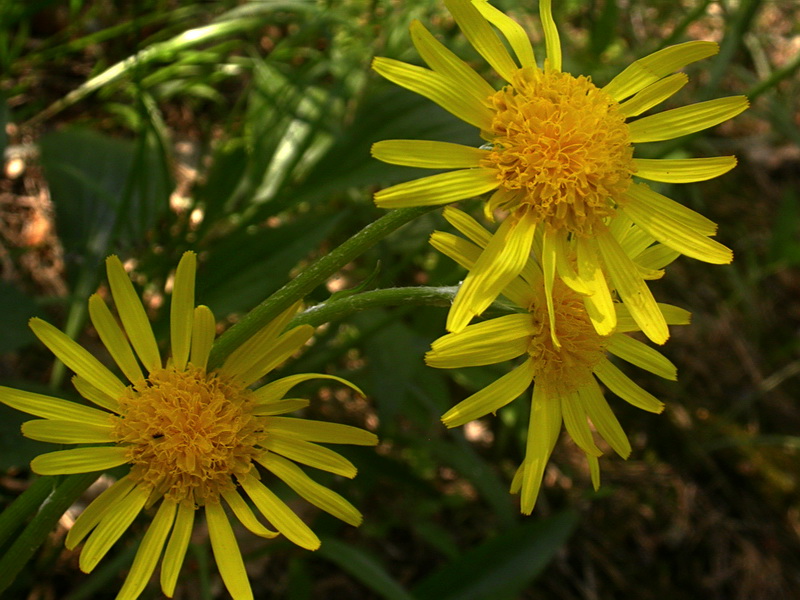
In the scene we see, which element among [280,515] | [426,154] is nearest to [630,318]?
[426,154]

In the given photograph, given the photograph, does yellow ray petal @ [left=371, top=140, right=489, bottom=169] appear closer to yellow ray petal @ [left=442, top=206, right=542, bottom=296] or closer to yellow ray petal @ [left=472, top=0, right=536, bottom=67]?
yellow ray petal @ [left=442, top=206, right=542, bottom=296]

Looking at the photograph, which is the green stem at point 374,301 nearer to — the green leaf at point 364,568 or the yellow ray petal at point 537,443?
the yellow ray petal at point 537,443

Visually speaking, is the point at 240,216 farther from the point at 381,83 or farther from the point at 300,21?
the point at 300,21

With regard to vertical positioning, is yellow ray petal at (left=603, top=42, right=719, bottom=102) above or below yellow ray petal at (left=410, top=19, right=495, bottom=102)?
below

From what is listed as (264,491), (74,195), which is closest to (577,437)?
(264,491)

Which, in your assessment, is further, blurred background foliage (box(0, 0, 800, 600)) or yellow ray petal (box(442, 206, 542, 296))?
blurred background foliage (box(0, 0, 800, 600))

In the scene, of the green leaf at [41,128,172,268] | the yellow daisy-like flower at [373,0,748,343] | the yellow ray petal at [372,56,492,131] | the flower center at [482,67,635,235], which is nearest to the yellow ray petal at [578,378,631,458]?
the yellow daisy-like flower at [373,0,748,343]
